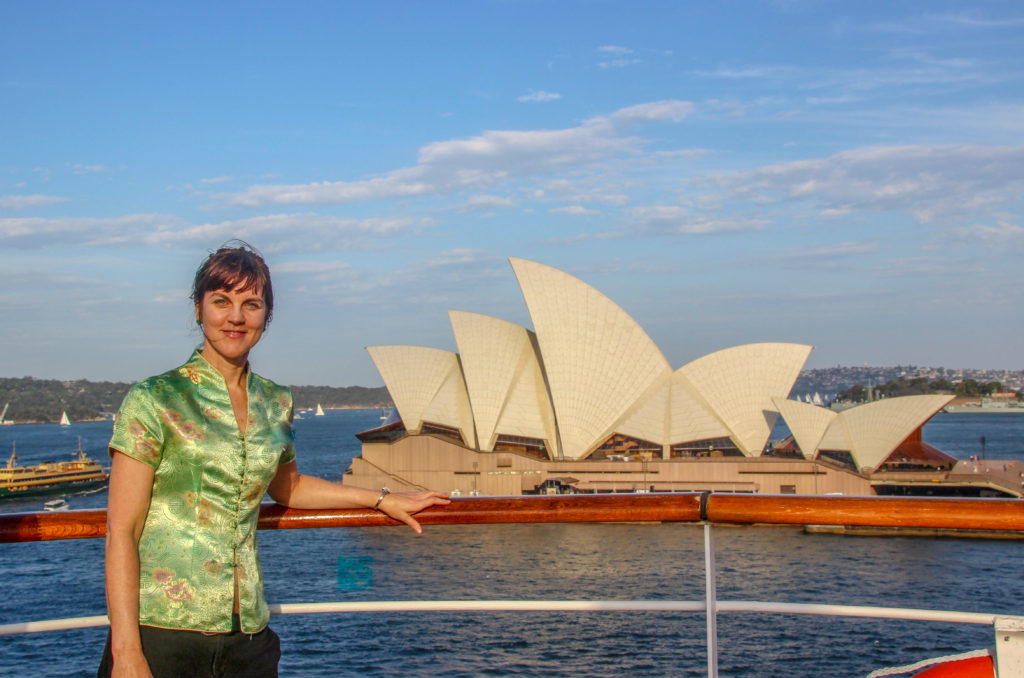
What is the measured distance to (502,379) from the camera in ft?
94.4

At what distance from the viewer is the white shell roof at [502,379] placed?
2859cm

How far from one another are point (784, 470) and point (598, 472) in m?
5.49

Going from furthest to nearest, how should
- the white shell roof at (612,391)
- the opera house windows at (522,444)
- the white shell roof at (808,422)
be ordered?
the opera house windows at (522,444), the white shell roof at (808,422), the white shell roof at (612,391)

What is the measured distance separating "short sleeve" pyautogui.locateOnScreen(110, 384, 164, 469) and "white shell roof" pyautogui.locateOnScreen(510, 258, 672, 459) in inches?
1061

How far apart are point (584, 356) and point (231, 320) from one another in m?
27.0

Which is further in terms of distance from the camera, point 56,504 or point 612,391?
point 56,504

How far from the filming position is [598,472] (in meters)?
26.9

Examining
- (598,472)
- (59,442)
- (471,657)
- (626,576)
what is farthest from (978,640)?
(59,442)

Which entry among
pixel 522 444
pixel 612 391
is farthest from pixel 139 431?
pixel 522 444

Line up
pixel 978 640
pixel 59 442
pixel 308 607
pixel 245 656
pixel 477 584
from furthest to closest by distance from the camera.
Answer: pixel 59 442 < pixel 477 584 < pixel 978 640 < pixel 308 607 < pixel 245 656

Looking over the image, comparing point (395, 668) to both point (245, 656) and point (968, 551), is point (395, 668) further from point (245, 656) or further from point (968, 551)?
point (968, 551)

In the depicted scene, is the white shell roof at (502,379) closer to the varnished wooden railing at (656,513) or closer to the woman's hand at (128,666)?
the varnished wooden railing at (656,513)

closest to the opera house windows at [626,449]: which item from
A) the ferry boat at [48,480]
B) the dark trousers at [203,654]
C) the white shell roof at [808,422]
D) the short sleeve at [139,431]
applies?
the white shell roof at [808,422]

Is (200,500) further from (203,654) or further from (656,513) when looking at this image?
(656,513)
